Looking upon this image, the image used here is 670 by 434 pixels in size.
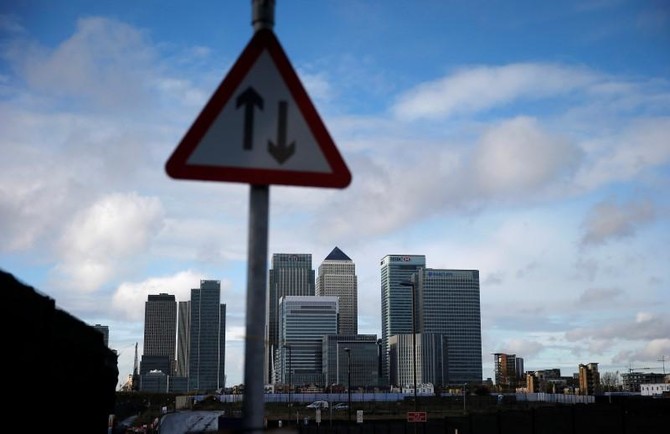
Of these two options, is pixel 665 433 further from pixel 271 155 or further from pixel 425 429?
pixel 271 155

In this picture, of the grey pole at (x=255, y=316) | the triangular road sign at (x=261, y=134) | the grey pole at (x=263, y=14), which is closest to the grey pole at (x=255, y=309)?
the grey pole at (x=255, y=316)

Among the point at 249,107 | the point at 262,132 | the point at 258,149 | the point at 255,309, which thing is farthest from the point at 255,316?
the point at 249,107

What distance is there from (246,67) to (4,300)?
834cm

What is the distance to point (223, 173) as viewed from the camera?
4527mm

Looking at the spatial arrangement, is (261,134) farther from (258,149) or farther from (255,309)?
(255,309)

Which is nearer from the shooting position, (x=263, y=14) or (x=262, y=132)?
(x=262, y=132)

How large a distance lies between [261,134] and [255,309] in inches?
42.1

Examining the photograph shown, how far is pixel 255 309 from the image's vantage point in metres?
4.48

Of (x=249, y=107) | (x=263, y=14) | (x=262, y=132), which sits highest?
(x=263, y=14)

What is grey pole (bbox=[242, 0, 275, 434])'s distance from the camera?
14.6 ft

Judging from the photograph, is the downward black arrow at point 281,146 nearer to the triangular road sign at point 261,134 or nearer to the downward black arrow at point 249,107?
the triangular road sign at point 261,134

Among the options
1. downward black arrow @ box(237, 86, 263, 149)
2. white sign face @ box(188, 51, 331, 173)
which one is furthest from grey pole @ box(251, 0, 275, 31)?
downward black arrow @ box(237, 86, 263, 149)

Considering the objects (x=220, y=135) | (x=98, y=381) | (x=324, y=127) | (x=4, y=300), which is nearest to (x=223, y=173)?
(x=220, y=135)

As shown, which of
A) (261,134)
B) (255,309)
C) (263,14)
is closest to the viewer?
(255,309)
